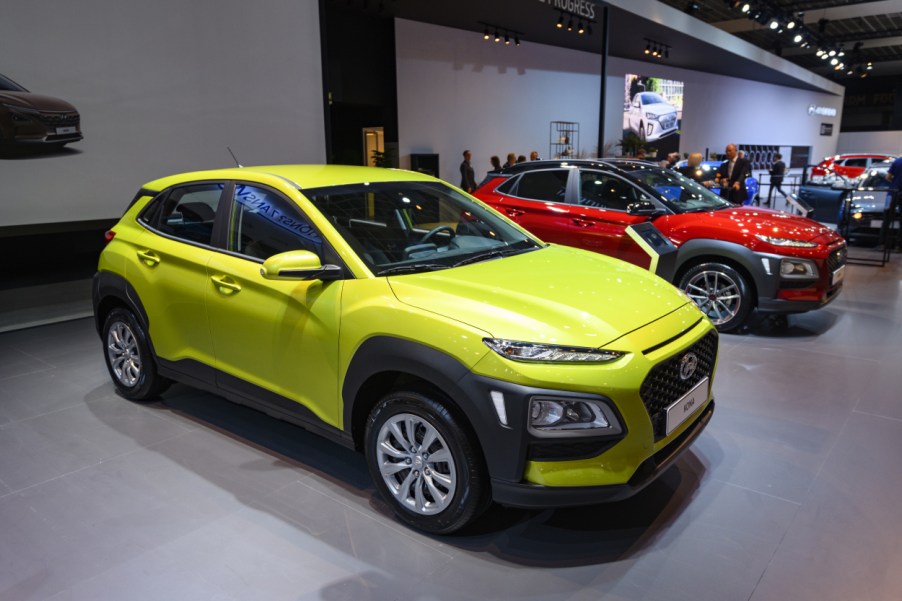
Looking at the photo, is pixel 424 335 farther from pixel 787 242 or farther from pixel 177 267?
pixel 787 242

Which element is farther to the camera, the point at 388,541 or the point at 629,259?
the point at 629,259

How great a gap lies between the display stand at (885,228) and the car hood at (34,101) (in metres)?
9.35

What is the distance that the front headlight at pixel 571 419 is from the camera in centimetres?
217

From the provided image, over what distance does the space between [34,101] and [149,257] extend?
11.4ft

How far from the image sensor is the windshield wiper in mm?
2670

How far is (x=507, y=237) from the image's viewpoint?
3.38 meters

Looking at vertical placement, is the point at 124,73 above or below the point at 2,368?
above

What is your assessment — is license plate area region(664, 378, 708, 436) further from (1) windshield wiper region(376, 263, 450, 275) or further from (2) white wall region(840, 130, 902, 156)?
(2) white wall region(840, 130, 902, 156)

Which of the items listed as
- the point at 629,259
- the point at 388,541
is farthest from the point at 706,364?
the point at 629,259

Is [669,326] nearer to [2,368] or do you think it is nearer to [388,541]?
[388,541]

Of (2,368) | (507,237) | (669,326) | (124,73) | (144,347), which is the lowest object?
(2,368)

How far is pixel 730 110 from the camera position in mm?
24203

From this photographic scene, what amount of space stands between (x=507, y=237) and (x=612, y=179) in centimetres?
266

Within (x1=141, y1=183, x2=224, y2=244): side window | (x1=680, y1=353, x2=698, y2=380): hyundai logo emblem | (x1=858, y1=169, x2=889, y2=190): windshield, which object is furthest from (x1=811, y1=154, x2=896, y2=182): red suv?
(x1=141, y1=183, x2=224, y2=244): side window
